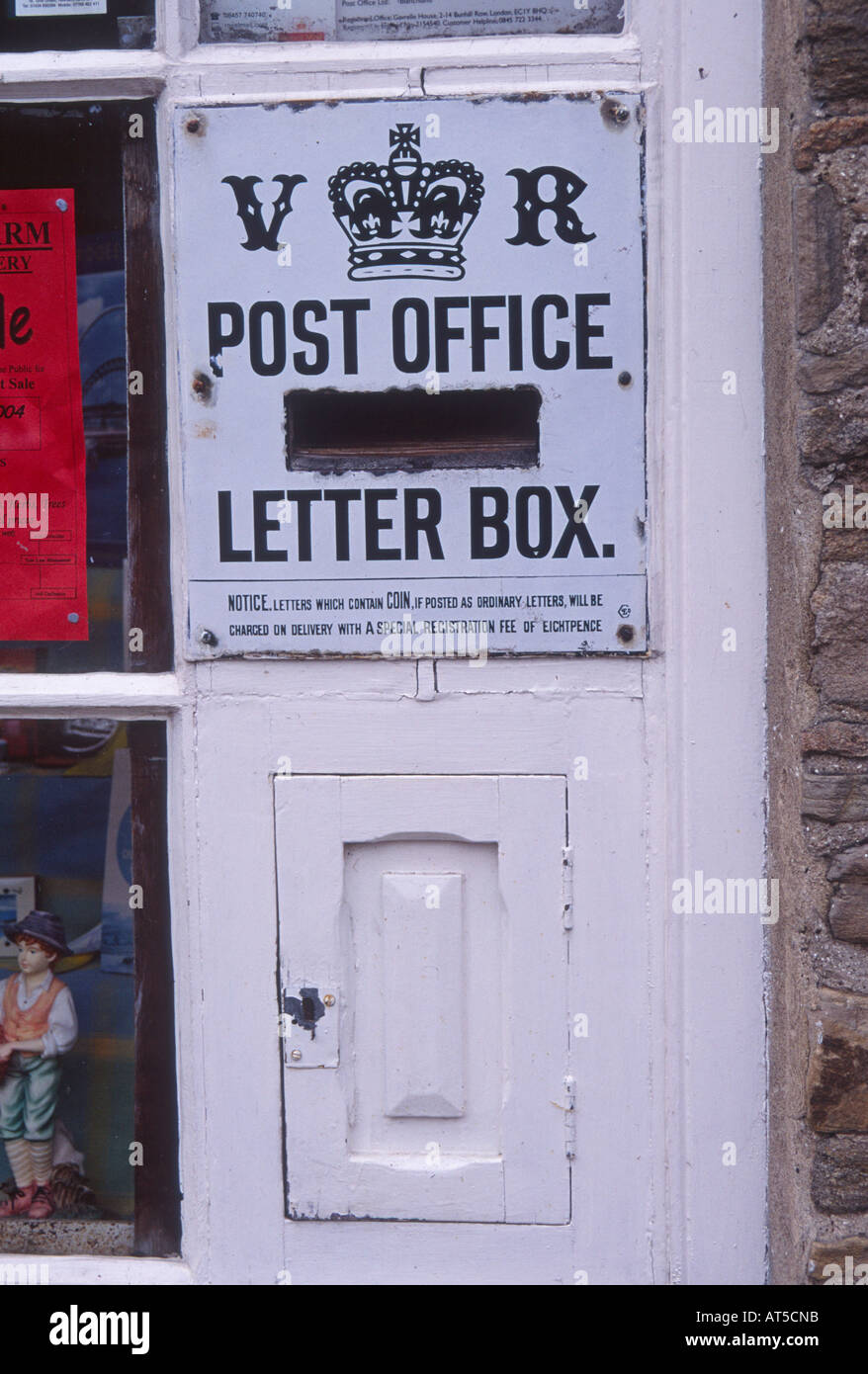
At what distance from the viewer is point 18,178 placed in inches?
53.7

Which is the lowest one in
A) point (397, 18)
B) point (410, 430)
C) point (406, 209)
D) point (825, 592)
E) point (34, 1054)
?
point (34, 1054)

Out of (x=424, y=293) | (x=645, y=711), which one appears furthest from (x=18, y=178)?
(x=645, y=711)

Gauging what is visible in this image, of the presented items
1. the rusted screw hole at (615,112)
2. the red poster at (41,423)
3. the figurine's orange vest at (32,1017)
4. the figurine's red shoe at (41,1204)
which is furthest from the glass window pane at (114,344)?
the figurine's red shoe at (41,1204)

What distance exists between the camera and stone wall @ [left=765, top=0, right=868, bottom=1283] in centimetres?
111

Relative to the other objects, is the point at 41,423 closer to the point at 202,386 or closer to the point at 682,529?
the point at 202,386

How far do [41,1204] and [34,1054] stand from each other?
20 cm

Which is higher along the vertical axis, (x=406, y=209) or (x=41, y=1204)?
(x=406, y=209)

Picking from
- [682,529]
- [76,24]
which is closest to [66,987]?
[682,529]

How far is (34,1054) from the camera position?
4.76 ft

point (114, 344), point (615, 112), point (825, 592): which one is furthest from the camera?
point (114, 344)

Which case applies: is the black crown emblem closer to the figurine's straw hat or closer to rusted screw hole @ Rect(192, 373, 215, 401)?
rusted screw hole @ Rect(192, 373, 215, 401)

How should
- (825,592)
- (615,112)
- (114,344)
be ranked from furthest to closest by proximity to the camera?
(114,344)
(615,112)
(825,592)

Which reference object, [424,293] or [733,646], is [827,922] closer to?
[733,646]

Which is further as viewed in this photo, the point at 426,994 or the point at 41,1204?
the point at 41,1204
